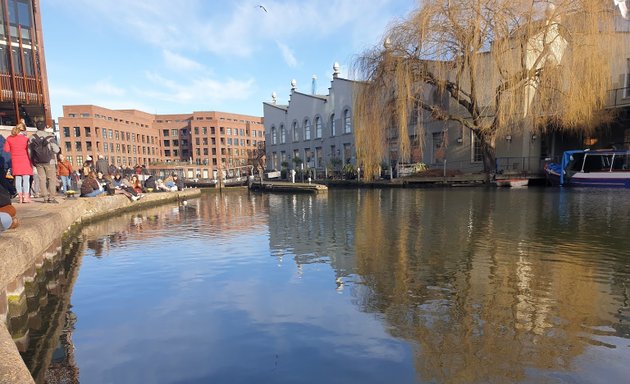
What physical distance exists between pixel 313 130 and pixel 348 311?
139 feet

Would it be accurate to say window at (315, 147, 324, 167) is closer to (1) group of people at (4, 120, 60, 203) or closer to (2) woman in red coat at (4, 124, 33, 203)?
(1) group of people at (4, 120, 60, 203)

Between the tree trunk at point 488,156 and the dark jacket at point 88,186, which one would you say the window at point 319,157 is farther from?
the dark jacket at point 88,186

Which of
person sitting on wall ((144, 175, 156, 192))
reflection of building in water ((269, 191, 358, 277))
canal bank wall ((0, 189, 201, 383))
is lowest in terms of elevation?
reflection of building in water ((269, 191, 358, 277))

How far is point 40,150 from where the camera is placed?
921 cm

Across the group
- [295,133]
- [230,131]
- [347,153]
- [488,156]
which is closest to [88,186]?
[488,156]

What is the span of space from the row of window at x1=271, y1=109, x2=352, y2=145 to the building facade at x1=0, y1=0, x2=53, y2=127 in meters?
26.1

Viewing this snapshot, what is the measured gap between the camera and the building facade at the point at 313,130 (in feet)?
131

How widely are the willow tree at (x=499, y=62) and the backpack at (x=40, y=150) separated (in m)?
15.5

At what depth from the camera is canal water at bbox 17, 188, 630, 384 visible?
311 centimetres

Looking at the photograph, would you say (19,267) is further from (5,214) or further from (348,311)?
(348,311)

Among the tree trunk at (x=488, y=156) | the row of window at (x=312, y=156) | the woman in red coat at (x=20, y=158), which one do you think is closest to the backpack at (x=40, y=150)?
the woman in red coat at (x=20, y=158)

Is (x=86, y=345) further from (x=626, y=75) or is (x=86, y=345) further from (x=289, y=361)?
(x=626, y=75)

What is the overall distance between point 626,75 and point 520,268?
2478 centimetres

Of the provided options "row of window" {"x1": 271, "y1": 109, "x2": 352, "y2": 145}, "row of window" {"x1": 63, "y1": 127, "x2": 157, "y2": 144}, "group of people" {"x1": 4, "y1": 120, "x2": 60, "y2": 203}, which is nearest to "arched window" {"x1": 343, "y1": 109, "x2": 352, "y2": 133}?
"row of window" {"x1": 271, "y1": 109, "x2": 352, "y2": 145}
